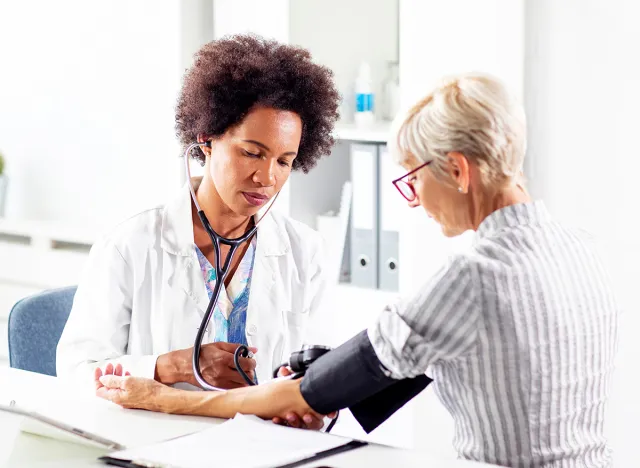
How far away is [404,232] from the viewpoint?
2900 mm

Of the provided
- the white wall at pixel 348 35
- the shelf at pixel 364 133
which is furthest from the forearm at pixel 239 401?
the white wall at pixel 348 35

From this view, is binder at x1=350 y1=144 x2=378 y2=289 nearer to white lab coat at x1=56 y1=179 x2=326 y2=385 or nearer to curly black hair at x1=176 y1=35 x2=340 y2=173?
curly black hair at x1=176 y1=35 x2=340 y2=173

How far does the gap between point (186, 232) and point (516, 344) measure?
3.02ft

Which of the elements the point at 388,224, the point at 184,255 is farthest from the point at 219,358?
the point at 388,224

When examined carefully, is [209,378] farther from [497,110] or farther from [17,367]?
[497,110]

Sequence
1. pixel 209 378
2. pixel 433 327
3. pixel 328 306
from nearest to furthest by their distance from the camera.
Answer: pixel 433 327 < pixel 209 378 < pixel 328 306

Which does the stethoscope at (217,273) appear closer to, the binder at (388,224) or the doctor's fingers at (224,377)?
the doctor's fingers at (224,377)

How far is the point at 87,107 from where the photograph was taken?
377 cm

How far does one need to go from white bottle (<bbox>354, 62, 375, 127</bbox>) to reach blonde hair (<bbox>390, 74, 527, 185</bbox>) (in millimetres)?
1544

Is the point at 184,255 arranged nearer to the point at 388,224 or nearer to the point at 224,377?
the point at 224,377

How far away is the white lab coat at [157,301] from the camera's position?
1990 millimetres

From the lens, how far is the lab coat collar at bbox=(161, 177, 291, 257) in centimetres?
209

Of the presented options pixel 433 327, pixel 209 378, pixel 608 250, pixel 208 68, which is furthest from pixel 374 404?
pixel 608 250

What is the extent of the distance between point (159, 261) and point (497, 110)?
89 cm
